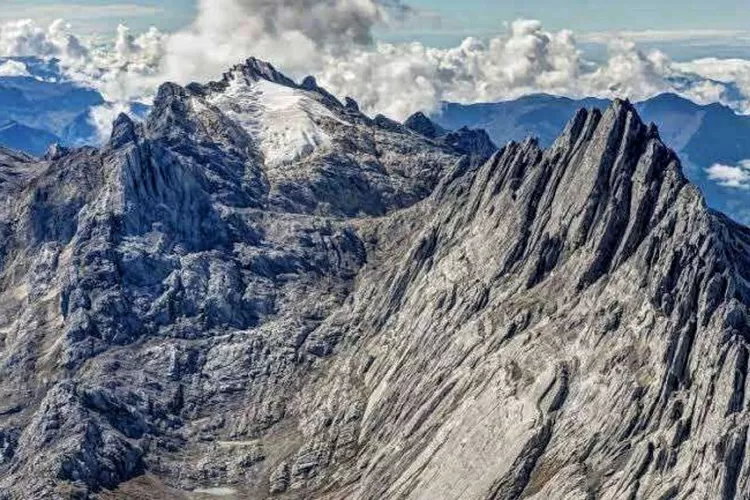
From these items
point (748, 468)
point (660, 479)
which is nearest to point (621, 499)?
point (660, 479)

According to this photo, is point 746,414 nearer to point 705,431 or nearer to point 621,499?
point 705,431

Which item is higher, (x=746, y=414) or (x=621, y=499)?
(x=746, y=414)

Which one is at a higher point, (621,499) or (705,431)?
(705,431)

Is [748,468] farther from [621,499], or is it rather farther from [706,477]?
[621,499]

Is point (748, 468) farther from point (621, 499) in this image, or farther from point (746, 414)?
point (621, 499)

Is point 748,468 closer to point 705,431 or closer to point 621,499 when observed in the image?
point 705,431

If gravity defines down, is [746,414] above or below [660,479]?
above

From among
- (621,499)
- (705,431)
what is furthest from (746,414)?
(621,499)
